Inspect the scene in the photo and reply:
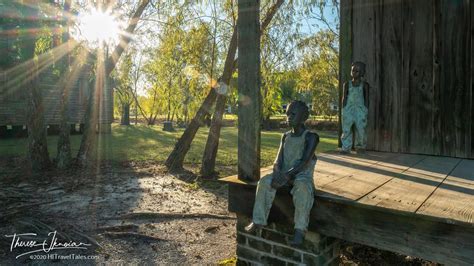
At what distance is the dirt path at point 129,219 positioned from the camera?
4.70m

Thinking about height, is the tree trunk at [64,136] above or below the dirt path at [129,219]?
above

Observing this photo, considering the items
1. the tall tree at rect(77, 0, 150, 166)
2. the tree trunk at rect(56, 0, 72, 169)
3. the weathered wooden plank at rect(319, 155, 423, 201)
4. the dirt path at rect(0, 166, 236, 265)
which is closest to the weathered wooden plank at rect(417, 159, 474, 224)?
the weathered wooden plank at rect(319, 155, 423, 201)

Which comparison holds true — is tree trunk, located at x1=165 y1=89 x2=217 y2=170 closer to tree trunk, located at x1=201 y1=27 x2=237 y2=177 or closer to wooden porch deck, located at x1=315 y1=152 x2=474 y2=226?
tree trunk, located at x1=201 y1=27 x2=237 y2=177

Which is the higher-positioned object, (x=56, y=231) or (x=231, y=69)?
(x=231, y=69)

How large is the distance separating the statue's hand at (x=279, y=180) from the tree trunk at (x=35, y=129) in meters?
9.63

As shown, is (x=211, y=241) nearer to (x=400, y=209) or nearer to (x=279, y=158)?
(x=279, y=158)

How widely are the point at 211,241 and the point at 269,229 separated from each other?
2.07 m

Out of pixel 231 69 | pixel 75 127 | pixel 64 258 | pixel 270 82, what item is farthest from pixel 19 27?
pixel 75 127

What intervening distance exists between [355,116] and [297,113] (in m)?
2.62

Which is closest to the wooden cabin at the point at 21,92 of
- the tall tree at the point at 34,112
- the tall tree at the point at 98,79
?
the tall tree at the point at 34,112

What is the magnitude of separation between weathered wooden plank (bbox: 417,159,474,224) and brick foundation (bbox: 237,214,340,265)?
3.21 ft

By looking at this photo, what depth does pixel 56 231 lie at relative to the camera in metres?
5.27

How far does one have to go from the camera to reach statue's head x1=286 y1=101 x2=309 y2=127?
3.10 m

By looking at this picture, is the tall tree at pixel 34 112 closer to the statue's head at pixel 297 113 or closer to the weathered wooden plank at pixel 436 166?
the statue's head at pixel 297 113
